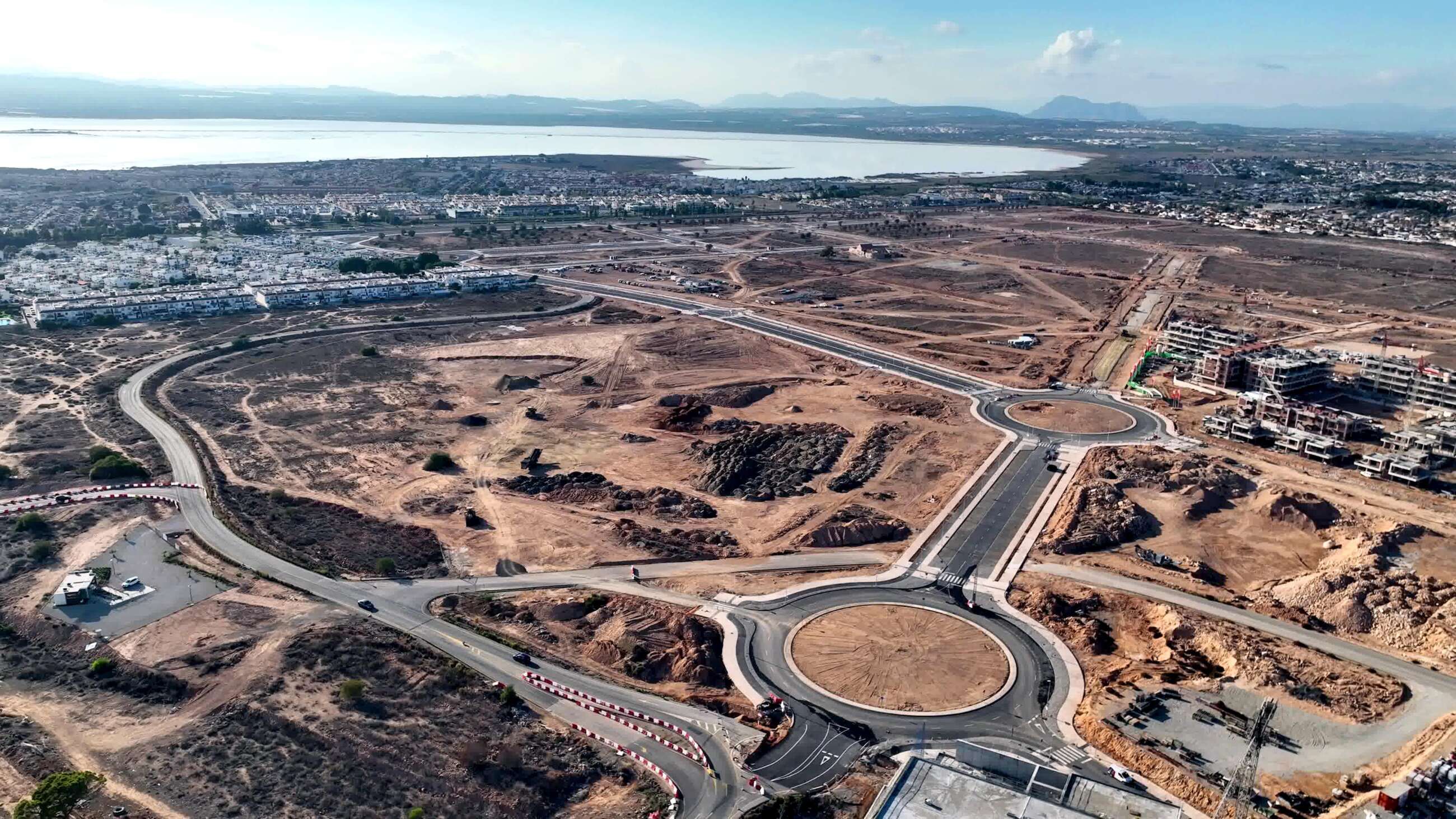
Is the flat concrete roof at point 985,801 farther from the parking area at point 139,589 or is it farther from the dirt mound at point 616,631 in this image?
the parking area at point 139,589

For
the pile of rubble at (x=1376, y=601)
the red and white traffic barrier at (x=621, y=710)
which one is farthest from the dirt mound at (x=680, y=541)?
the pile of rubble at (x=1376, y=601)

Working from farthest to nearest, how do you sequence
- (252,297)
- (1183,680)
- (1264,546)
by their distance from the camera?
(252,297) < (1264,546) < (1183,680)

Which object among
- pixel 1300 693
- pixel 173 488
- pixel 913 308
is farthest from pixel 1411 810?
pixel 913 308

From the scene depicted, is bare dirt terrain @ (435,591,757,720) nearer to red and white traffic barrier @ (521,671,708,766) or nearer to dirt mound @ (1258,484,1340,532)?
red and white traffic barrier @ (521,671,708,766)

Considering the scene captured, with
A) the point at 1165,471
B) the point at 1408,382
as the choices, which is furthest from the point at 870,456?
the point at 1408,382

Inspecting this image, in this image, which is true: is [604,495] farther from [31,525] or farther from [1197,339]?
[1197,339]

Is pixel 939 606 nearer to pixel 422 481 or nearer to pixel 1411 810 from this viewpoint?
pixel 1411 810

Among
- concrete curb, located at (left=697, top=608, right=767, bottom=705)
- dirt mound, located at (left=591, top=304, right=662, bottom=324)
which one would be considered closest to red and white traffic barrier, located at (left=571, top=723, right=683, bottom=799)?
concrete curb, located at (left=697, top=608, right=767, bottom=705)

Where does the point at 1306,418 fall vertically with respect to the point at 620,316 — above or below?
above
